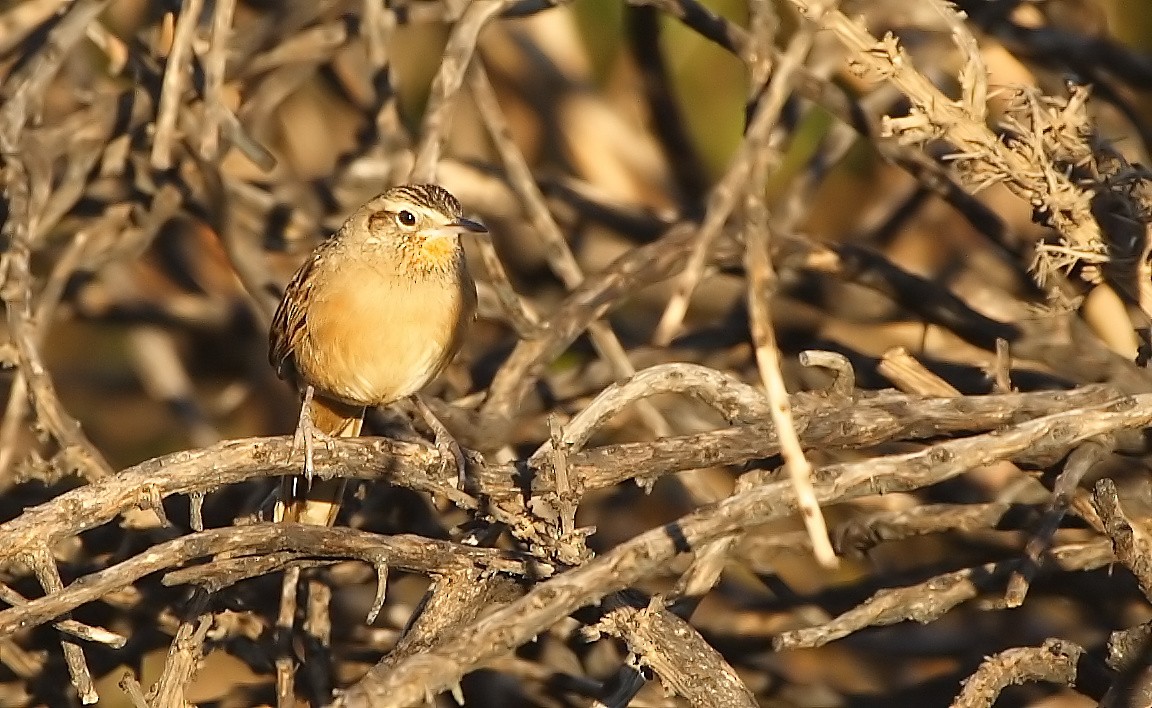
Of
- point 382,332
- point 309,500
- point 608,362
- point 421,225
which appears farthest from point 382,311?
point 608,362

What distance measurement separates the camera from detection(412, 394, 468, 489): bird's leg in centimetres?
387

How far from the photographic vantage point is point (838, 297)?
5.55 meters

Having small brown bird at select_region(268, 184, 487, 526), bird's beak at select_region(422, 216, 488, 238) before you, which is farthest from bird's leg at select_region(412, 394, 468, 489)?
bird's beak at select_region(422, 216, 488, 238)

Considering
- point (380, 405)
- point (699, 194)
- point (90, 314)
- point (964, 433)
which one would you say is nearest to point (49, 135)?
point (90, 314)

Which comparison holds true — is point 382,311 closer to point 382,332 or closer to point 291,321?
point 382,332

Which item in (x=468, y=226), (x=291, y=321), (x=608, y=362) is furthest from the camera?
(x=608, y=362)

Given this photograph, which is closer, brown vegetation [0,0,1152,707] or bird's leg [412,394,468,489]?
brown vegetation [0,0,1152,707]

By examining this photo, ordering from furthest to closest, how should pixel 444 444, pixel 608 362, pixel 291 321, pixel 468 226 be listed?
pixel 608 362 < pixel 291 321 < pixel 468 226 < pixel 444 444

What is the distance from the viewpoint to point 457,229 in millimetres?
4652

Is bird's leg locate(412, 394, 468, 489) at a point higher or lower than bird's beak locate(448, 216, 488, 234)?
lower

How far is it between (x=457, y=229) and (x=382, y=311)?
1.06ft

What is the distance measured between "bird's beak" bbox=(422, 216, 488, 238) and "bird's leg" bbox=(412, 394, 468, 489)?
0.49 metres

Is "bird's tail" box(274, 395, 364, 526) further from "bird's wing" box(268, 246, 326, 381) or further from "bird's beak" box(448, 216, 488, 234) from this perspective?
"bird's beak" box(448, 216, 488, 234)

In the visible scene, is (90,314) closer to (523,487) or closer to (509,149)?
(509,149)
